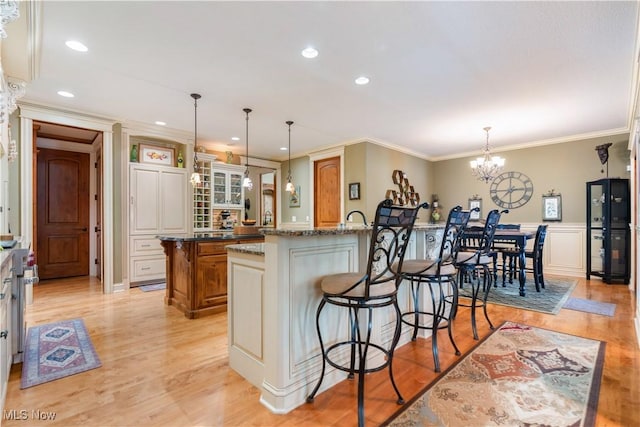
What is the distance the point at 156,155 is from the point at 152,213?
40.2 inches

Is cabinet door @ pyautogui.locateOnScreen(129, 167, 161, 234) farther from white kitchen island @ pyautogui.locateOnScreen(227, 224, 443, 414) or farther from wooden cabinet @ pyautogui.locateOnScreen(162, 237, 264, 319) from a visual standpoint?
white kitchen island @ pyautogui.locateOnScreen(227, 224, 443, 414)

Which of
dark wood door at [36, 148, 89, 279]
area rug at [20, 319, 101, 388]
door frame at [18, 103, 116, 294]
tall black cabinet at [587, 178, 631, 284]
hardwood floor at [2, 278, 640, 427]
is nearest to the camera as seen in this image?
hardwood floor at [2, 278, 640, 427]

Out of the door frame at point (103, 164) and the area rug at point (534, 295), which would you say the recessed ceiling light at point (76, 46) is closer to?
the door frame at point (103, 164)

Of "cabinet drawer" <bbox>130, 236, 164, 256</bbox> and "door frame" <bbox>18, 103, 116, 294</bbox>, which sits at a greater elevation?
"door frame" <bbox>18, 103, 116, 294</bbox>

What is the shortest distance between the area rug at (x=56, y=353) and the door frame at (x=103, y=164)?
147 cm

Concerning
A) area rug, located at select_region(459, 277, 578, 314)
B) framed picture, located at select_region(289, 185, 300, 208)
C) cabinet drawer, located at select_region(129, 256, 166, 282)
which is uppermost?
framed picture, located at select_region(289, 185, 300, 208)

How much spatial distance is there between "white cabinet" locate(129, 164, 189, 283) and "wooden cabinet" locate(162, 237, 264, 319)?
4.94ft

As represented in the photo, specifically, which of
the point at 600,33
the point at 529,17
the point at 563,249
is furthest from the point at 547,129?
the point at 529,17

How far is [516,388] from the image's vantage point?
1932 mm

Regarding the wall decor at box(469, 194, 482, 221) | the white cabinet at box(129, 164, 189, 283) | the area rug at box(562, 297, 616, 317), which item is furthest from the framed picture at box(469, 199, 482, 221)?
the white cabinet at box(129, 164, 189, 283)

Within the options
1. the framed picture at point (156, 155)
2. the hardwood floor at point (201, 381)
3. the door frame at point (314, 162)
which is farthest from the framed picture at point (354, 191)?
the framed picture at point (156, 155)

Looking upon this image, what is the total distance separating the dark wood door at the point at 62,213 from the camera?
5434 mm

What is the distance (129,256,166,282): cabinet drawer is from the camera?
4797mm

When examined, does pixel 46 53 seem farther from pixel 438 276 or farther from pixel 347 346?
pixel 438 276
